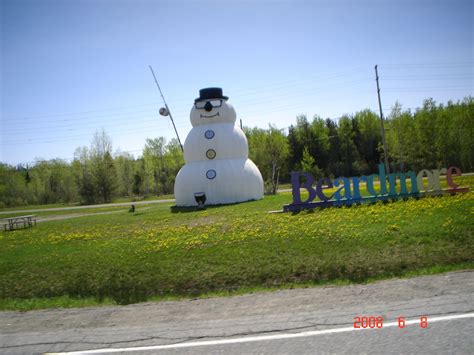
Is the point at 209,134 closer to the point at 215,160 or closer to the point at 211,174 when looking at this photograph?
the point at 215,160

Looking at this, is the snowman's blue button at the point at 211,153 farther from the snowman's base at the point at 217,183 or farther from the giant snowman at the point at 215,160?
the snowman's base at the point at 217,183

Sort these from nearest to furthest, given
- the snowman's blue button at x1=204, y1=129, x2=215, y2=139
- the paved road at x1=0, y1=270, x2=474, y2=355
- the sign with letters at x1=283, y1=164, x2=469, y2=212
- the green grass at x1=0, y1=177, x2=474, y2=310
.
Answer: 1. the paved road at x1=0, y1=270, x2=474, y2=355
2. the green grass at x1=0, y1=177, x2=474, y2=310
3. the sign with letters at x1=283, y1=164, x2=469, y2=212
4. the snowman's blue button at x1=204, y1=129, x2=215, y2=139

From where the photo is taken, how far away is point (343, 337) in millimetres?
4410

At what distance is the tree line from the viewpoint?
4522cm

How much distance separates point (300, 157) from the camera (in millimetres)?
61906

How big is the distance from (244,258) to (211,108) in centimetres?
1704

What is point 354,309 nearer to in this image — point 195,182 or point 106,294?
point 106,294

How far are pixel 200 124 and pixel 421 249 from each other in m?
19.4

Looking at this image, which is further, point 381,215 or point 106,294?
point 381,215

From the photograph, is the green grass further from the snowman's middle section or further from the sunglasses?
the sunglasses

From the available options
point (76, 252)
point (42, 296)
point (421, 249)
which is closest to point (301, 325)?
point (421, 249)

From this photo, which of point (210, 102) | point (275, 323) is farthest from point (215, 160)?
point (275, 323)

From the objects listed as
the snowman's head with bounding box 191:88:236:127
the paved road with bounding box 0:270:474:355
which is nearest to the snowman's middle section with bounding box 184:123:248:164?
the snowman's head with bounding box 191:88:236:127

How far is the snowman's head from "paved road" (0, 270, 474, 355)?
19156 millimetres
